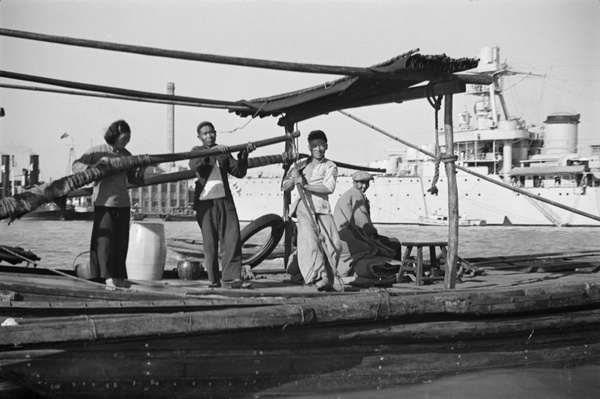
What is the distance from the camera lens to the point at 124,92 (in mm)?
6066

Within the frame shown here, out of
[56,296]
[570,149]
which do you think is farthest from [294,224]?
[570,149]

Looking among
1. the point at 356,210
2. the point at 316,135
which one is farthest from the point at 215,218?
the point at 356,210

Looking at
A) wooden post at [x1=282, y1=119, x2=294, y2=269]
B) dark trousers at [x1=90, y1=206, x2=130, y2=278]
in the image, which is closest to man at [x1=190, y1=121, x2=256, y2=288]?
dark trousers at [x1=90, y1=206, x2=130, y2=278]

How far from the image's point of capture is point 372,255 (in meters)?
7.24

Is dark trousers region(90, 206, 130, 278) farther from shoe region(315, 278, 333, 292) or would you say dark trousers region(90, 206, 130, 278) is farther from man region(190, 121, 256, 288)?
shoe region(315, 278, 333, 292)

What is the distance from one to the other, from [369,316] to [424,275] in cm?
215

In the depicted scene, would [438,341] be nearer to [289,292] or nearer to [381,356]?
[381,356]

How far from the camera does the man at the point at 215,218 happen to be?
6238 millimetres

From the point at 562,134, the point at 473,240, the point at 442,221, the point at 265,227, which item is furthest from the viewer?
the point at 562,134

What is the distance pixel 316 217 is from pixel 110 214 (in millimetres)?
1878

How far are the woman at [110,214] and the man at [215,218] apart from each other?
0.68 meters

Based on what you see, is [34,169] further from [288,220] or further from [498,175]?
[288,220]

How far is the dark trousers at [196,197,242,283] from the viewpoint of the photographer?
6.23 metres

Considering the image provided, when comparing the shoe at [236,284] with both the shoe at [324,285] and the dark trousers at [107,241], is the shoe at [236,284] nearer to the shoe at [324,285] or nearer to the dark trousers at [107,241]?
the shoe at [324,285]
